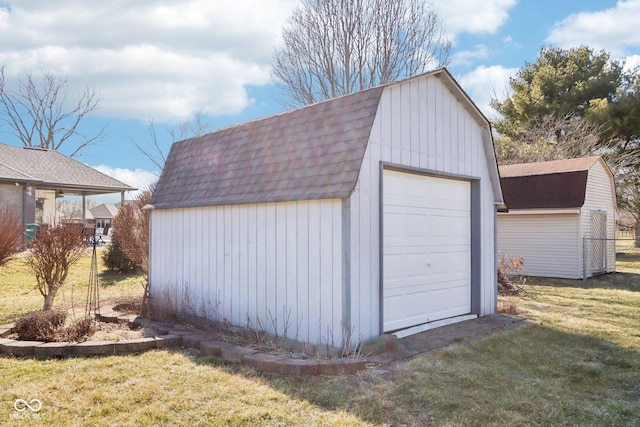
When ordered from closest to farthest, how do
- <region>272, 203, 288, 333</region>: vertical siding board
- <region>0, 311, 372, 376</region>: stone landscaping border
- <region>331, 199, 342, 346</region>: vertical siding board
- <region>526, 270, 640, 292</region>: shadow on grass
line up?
<region>0, 311, 372, 376</region>: stone landscaping border
<region>331, 199, 342, 346</region>: vertical siding board
<region>272, 203, 288, 333</region>: vertical siding board
<region>526, 270, 640, 292</region>: shadow on grass

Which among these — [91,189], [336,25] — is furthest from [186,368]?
[91,189]

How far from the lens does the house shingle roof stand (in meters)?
5.47

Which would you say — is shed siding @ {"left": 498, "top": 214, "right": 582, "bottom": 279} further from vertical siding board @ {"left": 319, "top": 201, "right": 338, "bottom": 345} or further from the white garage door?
vertical siding board @ {"left": 319, "top": 201, "right": 338, "bottom": 345}

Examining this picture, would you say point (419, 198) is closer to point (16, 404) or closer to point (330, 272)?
point (330, 272)

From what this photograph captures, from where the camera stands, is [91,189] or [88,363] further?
[91,189]

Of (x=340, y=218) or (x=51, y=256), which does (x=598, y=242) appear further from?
(x=51, y=256)

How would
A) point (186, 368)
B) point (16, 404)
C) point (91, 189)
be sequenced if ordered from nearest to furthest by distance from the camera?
point (16, 404) < point (186, 368) < point (91, 189)

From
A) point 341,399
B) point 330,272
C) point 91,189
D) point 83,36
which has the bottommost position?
point 341,399

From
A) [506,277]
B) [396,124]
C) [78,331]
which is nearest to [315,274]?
[396,124]

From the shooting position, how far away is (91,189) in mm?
23000

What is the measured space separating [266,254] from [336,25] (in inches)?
656

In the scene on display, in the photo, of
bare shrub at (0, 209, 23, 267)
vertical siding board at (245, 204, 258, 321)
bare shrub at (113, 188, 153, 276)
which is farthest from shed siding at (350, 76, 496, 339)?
bare shrub at (0, 209, 23, 267)

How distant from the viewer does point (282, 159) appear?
629cm

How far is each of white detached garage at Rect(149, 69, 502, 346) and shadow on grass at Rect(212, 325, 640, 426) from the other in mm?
940
